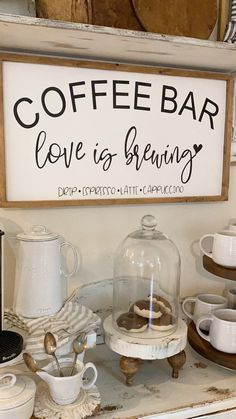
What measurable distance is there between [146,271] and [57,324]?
0.31m

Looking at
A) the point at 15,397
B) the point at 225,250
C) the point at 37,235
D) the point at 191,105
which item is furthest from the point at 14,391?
the point at 191,105

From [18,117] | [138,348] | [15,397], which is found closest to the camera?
[15,397]

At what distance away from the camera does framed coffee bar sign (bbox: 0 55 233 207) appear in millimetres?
978

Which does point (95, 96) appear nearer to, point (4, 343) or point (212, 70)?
point (212, 70)

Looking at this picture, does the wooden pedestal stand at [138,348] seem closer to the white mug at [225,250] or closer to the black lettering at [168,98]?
the white mug at [225,250]

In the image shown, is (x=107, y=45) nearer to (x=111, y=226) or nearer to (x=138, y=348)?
(x=111, y=226)

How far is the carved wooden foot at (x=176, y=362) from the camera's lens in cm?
93

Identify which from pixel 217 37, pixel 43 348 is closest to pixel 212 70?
pixel 217 37

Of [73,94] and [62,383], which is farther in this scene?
[73,94]

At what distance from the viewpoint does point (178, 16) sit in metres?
0.93

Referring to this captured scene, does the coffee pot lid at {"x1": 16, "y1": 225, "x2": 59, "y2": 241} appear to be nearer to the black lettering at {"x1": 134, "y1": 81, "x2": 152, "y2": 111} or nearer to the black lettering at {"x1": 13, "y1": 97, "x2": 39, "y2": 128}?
the black lettering at {"x1": 13, "y1": 97, "x2": 39, "y2": 128}

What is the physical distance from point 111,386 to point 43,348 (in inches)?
7.9

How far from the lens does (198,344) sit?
3.35 feet

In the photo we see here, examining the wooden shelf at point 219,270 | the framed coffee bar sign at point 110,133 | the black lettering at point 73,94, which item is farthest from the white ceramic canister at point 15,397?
the black lettering at point 73,94
